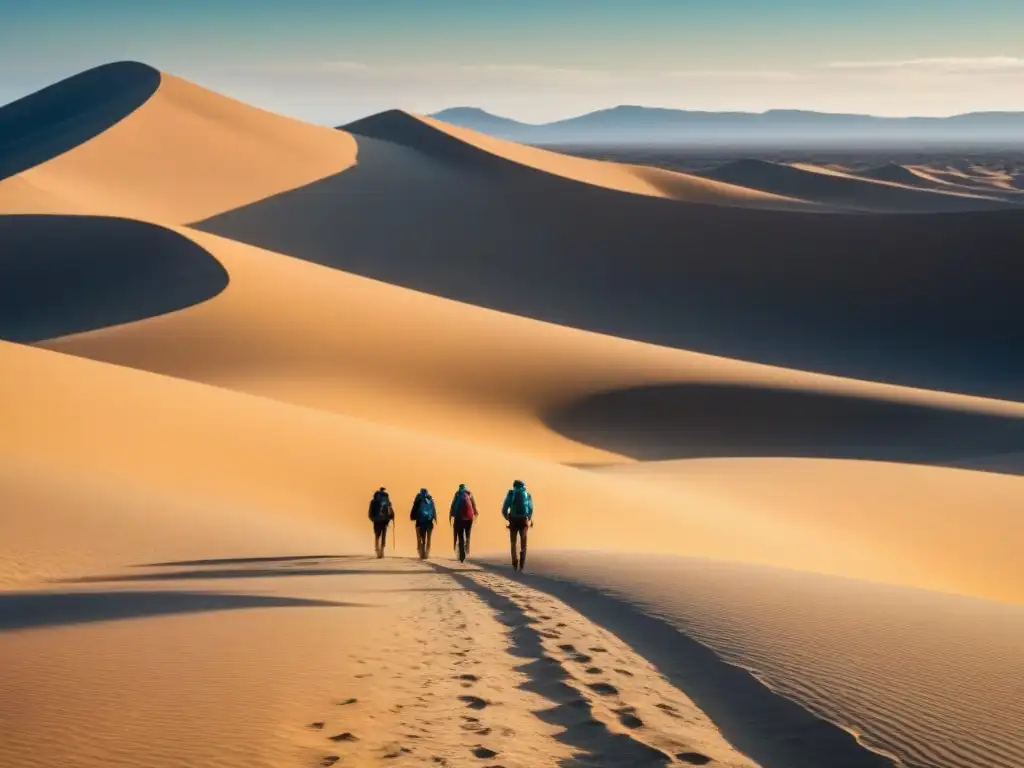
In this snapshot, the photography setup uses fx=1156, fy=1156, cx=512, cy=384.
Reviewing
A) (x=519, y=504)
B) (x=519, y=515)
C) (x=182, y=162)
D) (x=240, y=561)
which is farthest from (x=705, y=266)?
(x=240, y=561)

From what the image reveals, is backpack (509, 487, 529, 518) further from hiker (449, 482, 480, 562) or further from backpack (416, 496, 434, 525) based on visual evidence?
backpack (416, 496, 434, 525)

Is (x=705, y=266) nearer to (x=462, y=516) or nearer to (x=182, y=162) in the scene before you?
(x=182, y=162)

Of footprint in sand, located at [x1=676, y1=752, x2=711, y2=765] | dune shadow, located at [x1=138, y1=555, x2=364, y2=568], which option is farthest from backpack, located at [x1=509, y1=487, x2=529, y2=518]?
footprint in sand, located at [x1=676, y1=752, x2=711, y2=765]

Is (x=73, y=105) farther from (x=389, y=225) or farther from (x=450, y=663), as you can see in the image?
(x=450, y=663)

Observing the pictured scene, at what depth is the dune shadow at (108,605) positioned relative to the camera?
24.7 feet

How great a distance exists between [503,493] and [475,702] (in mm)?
12082

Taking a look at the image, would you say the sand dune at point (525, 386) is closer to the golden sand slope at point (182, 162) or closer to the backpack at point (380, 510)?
the backpack at point (380, 510)

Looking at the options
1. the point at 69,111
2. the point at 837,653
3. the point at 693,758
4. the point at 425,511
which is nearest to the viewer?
the point at 693,758

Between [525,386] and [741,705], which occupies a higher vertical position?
[525,386]

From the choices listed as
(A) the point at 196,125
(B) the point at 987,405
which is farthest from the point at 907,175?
(B) the point at 987,405

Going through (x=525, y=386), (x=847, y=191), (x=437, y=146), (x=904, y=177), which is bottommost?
(x=525, y=386)

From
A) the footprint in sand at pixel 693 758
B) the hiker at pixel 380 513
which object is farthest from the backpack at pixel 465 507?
the footprint in sand at pixel 693 758

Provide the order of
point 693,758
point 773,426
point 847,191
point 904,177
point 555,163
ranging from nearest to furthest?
1. point 693,758
2. point 773,426
3. point 555,163
4. point 847,191
5. point 904,177

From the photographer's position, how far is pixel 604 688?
635cm
